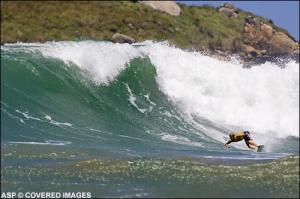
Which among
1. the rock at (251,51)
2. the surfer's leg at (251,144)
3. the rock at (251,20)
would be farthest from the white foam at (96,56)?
the rock at (251,20)

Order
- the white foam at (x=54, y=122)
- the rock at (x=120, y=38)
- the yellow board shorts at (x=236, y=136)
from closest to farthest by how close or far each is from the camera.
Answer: the yellow board shorts at (x=236, y=136) → the white foam at (x=54, y=122) → the rock at (x=120, y=38)

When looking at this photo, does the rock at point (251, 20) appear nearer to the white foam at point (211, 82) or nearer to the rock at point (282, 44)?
the rock at point (282, 44)

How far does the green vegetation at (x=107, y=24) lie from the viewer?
45312 millimetres

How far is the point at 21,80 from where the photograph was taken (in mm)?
19422

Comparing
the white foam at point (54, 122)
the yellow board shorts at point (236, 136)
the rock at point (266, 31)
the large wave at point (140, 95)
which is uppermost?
the rock at point (266, 31)

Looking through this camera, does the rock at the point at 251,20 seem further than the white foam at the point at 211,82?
Yes

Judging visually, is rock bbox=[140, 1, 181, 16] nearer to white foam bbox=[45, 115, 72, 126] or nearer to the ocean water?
the ocean water

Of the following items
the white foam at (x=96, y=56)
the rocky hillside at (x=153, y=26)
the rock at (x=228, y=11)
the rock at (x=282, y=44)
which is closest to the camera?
the white foam at (x=96, y=56)

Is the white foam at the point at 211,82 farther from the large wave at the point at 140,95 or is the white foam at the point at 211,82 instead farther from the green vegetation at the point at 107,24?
the green vegetation at the point at 107,24

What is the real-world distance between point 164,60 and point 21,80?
7.92m

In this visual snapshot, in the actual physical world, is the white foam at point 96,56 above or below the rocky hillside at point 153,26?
below

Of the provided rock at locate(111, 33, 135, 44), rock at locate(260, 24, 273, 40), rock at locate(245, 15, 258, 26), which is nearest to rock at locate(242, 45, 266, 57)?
rock at locate(260, 24, 273, 40)

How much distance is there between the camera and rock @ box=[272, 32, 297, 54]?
57.4 meters

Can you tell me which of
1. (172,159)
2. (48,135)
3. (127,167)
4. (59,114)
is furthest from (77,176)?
(59,114)
